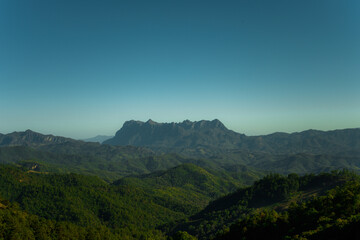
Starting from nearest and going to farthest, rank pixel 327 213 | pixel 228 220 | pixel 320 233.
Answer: pixel 320 233
pixel 327 213
pixel 228 220

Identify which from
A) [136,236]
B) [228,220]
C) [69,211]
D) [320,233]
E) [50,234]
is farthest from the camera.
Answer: [69,211]

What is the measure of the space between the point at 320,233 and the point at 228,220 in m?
128

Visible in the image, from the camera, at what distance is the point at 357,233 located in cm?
4734

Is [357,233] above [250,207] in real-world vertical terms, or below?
above

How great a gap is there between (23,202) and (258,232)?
652 ft

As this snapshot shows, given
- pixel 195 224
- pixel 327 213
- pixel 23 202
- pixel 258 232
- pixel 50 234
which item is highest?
pixel 327 213

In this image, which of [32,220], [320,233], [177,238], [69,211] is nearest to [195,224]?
[177,238]

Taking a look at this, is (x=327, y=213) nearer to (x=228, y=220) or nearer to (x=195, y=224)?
(x=228, y=220)

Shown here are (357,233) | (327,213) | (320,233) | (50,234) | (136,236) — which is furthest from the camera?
(136,236)

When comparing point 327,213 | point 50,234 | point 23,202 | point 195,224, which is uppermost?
point 327,213

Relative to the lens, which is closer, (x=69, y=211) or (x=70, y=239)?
(x=70, y=239)

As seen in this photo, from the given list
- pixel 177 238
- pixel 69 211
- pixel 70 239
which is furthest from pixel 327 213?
pixel 69 211

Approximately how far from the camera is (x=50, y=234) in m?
93.9

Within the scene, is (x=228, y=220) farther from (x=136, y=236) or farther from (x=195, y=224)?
(x=136, y=236)
